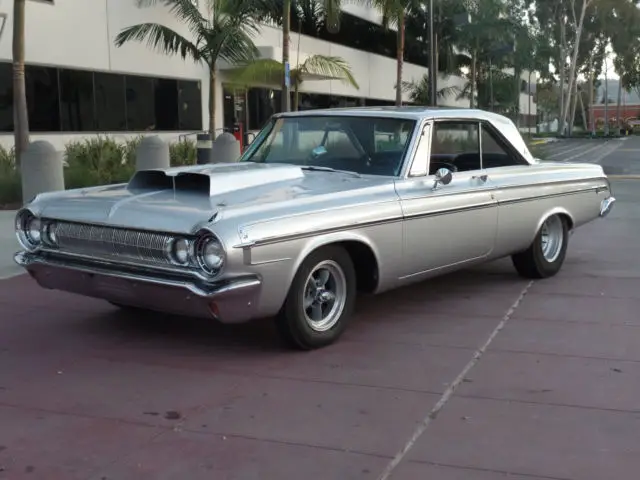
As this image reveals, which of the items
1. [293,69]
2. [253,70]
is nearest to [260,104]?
[293,69]

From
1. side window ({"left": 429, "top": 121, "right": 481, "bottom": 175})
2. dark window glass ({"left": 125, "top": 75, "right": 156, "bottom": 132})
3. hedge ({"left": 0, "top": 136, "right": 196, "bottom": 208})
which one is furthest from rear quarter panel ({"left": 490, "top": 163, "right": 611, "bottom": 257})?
dark window glass ({"left": 125, "top": 75, "right": 156, "bottom": 132})

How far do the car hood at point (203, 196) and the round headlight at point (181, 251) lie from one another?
0.10m

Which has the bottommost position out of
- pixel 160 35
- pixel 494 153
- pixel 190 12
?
pixel 494 153

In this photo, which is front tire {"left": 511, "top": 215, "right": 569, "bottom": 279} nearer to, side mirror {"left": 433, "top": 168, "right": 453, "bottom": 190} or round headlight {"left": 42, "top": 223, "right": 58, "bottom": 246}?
side mirror {"left": 433, "top": 168, "right": 453, "bottom": 190}

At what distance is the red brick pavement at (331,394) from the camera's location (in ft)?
11.9

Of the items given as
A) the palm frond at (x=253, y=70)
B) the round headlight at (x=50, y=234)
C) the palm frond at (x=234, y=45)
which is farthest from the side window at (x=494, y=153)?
the palm frond at (x=253, y=70)

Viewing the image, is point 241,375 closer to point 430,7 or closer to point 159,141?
point 159,141

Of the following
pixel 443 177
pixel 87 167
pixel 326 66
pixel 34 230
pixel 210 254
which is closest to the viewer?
pixel 210 254

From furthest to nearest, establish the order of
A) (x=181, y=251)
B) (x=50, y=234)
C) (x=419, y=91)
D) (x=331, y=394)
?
(x=419, y=91)
(x=50, y=234)
(x=181, y=251)
(x=331, y=394)

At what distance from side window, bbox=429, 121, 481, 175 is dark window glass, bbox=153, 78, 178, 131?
16429 mm

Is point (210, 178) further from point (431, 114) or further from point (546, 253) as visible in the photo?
point (546, 253)

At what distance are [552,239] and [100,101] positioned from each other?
1505cm

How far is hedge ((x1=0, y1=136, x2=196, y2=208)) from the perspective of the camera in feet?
43.8

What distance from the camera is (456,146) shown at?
22.0ft
